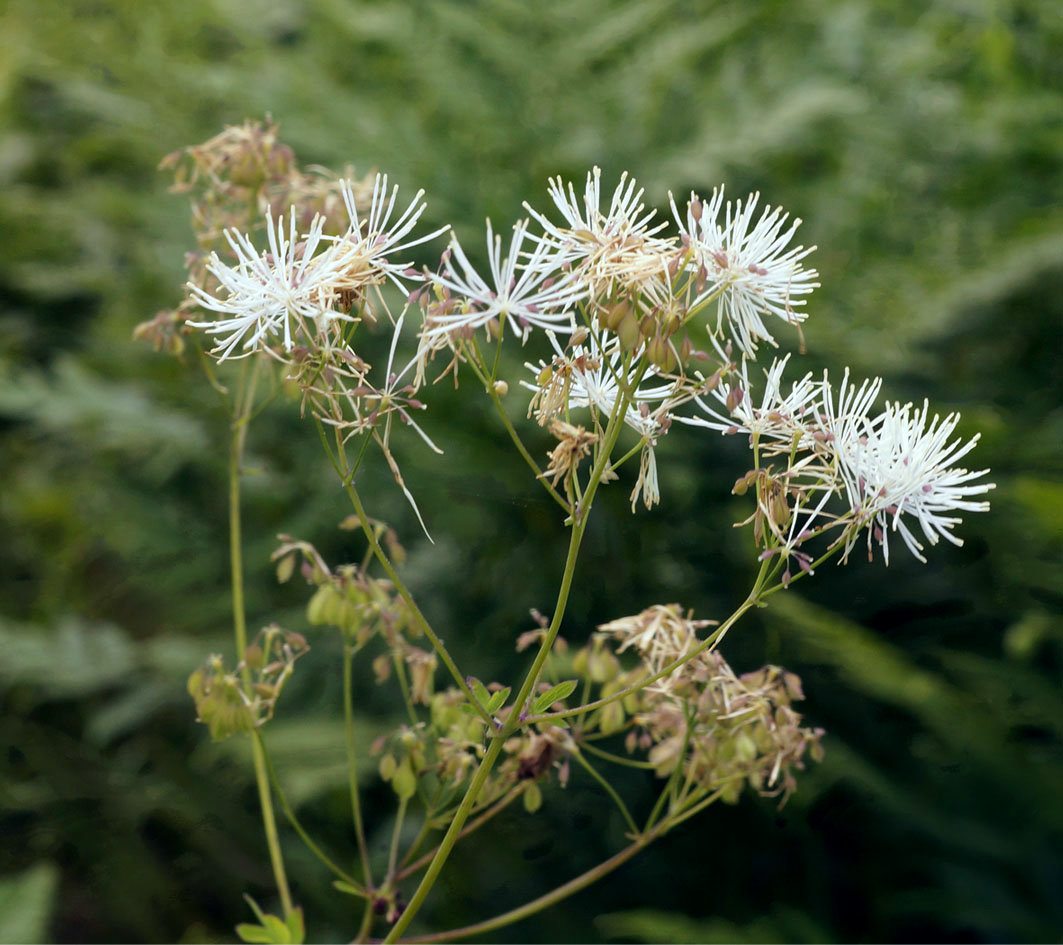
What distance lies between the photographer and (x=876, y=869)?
1.15m

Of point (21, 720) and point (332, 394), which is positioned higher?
point (332, 394)

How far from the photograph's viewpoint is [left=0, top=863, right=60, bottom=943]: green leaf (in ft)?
2.91

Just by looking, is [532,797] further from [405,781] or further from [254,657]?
[254,657]

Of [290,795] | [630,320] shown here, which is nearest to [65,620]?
[290,795]

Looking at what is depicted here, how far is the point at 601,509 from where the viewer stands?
1.19 m

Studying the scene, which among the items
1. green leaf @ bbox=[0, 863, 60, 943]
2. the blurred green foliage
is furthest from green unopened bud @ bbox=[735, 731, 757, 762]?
green leaf @ bbox=[0, 863, 60, 943]

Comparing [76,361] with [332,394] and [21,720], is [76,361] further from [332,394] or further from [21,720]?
[332,394]

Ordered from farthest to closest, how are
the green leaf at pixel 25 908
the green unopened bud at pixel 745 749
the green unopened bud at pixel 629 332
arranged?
1. the green leaf at pixel 25 908
2. the green unopened bud at pixel 745 749
3. the green unopened bud at pixel 629 332

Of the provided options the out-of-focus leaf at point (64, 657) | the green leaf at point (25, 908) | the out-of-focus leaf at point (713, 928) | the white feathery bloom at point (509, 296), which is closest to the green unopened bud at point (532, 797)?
the white feathery bloom at point (509, 296)

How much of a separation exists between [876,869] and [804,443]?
90cm

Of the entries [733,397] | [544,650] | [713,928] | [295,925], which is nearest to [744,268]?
[733,397]

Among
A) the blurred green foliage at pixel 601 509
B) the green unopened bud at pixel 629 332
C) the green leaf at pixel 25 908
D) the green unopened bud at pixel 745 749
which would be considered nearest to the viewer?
the green unopened bud at pixel 629 332

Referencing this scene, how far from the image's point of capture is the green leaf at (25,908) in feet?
2.91

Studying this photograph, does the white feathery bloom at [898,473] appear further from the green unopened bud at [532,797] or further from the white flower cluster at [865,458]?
the green unopened bud at [532,797]
